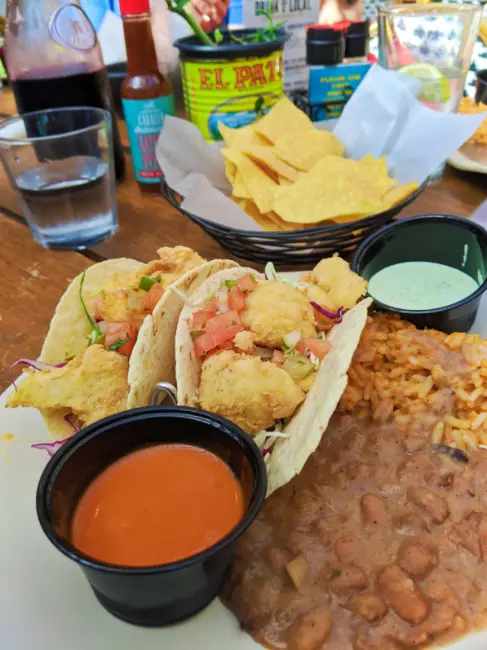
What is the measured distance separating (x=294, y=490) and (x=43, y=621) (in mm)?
704

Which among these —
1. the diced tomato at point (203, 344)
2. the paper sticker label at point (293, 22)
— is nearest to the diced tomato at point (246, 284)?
the diced tomato at point (203, 344)

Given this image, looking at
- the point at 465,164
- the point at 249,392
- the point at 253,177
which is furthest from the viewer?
the point at 465,164

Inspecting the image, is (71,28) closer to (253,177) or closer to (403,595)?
(253,177)

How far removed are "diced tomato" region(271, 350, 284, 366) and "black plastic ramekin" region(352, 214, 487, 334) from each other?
56cm

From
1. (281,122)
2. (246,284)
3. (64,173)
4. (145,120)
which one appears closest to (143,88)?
(145,120)

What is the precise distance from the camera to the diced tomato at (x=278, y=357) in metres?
1.64

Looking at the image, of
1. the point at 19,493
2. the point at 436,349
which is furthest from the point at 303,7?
the point at 19,493

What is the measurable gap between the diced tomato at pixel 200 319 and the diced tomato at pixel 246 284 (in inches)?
6.1

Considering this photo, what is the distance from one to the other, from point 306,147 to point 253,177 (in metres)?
0.31

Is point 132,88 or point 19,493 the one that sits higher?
point 132,88

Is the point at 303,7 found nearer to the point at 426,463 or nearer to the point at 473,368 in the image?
the point at 473,368

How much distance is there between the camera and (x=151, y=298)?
1.77 meters

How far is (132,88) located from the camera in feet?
8.83

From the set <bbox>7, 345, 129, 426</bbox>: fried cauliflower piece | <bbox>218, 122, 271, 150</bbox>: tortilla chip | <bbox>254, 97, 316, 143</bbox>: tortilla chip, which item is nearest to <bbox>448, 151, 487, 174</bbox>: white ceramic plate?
<bbox>254, 97, 316, 143</bbox>: tortilla chip
